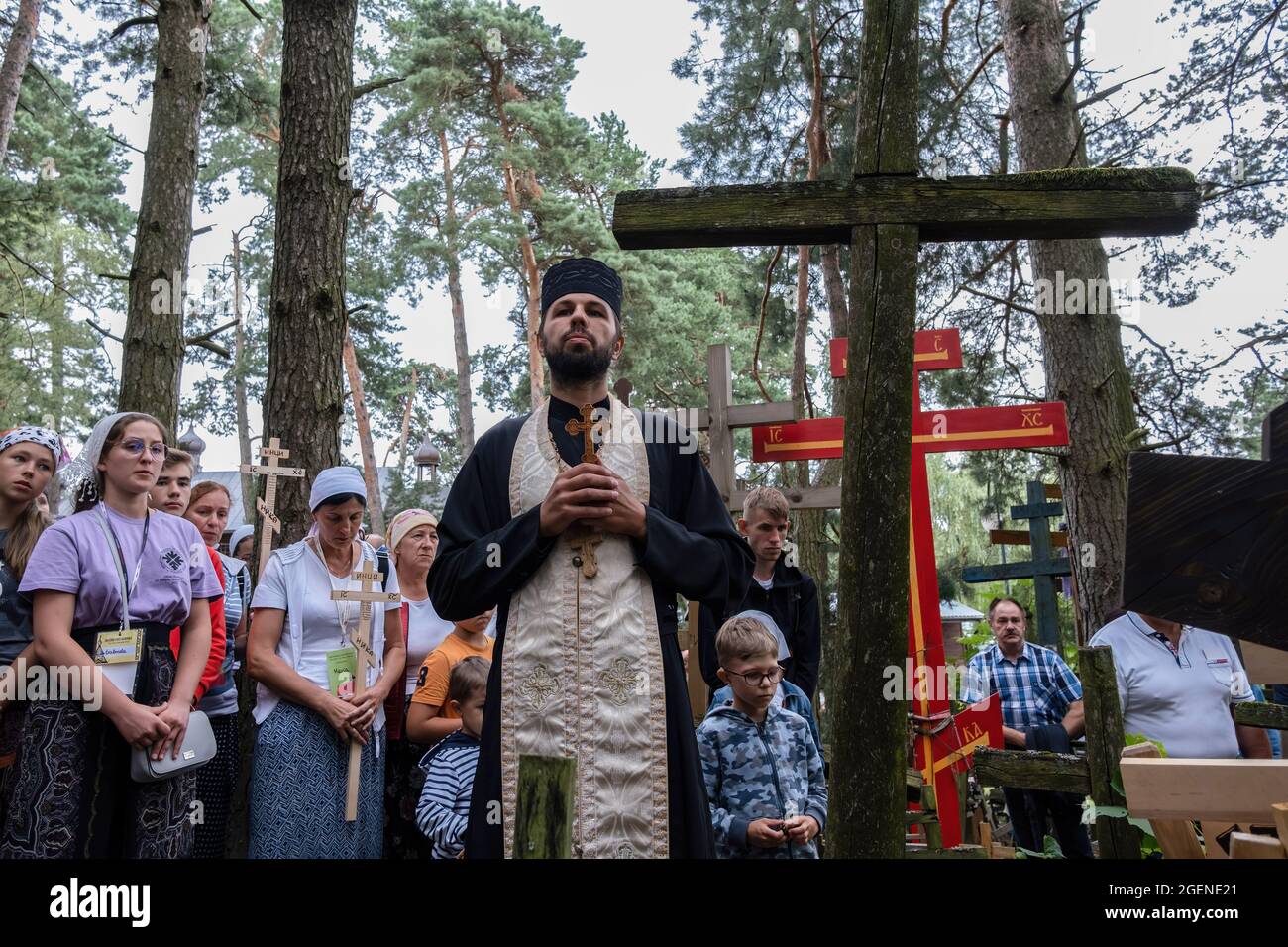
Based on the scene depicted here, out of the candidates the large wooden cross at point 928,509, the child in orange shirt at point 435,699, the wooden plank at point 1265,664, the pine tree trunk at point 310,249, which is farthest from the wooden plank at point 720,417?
the wooden plank at point 1265,664

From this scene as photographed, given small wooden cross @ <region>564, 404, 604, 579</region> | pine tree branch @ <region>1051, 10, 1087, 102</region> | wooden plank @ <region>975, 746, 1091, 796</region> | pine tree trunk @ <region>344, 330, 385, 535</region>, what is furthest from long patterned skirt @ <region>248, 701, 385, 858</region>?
pine tree trunk @ <region>344, 330, 385, 535</region>

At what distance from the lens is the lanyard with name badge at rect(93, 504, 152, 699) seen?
3.72 m

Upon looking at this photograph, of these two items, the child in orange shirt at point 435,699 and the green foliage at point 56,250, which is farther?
the green foliage at point 56,250

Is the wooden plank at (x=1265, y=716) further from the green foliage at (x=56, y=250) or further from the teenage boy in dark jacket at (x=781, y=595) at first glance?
the green foliage at (x=56, y=250)

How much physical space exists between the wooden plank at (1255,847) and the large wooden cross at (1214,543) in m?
0.63

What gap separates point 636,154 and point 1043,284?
52.6 feet

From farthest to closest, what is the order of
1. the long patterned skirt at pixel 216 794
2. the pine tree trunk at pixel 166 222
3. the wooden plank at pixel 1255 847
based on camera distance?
the pine tree trunk at pixel 166 222 < the long patterned skirt at pixel 216 794 < the wooden plank at pixel 1255 847

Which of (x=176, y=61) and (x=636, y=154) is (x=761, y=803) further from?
(x=636, y=154)

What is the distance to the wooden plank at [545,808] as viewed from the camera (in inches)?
81.8

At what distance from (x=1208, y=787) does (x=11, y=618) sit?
4.08 m

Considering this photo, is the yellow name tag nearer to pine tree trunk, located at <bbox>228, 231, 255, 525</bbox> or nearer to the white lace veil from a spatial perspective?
the white lace veil

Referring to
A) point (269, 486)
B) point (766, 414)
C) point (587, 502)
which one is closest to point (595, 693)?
point (587, 502)

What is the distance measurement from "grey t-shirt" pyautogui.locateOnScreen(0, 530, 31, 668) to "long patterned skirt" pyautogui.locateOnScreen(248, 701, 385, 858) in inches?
37.4

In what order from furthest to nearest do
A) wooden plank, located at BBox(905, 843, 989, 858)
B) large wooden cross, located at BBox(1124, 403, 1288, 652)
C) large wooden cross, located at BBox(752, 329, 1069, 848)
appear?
large wooden cross, located at BBox(752, 329, 1069, 848) < wooden plank, located at BBox(905, 843, 989, 858) < large wooden cross, located at BBox(1124, 403, 1288, 652)
